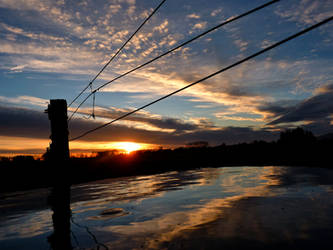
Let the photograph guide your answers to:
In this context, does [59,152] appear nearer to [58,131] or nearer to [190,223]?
[58,131]

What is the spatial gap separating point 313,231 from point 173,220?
2.47 m

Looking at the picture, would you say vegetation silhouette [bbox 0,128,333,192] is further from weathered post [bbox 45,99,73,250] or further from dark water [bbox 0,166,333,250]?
dark water [bbox 0,166,333,250]

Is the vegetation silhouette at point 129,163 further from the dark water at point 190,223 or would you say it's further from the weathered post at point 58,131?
the dark water at point 190,223

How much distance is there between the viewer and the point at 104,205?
7.08 m

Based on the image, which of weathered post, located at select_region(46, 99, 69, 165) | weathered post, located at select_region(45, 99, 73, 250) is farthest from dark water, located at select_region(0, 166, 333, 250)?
weathered post, located at select_region(46, 99, 69, 165)

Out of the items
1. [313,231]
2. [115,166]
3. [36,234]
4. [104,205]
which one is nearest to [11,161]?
[115,166]

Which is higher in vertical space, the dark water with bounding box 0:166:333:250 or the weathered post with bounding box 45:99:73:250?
the weathered post with bounding box 45:99:73:250

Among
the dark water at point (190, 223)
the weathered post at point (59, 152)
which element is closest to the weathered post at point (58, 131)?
the weathered post at point (59, 152)

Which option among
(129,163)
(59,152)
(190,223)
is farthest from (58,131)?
(129,163)

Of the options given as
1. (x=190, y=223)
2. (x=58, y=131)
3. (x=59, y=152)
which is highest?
(x=58, y=131)

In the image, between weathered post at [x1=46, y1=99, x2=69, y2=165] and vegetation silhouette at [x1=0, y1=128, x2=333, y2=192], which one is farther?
vegetation silhouette at [x1=0, y1=128, x2=333, y2=192]

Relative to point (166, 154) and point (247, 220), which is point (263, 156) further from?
point (247, 220)

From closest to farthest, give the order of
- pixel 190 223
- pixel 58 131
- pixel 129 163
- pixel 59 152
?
pixel 190 223, pixel 59 152, pixel 58 131, pixel 129 163

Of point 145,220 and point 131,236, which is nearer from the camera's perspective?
point 131,236
